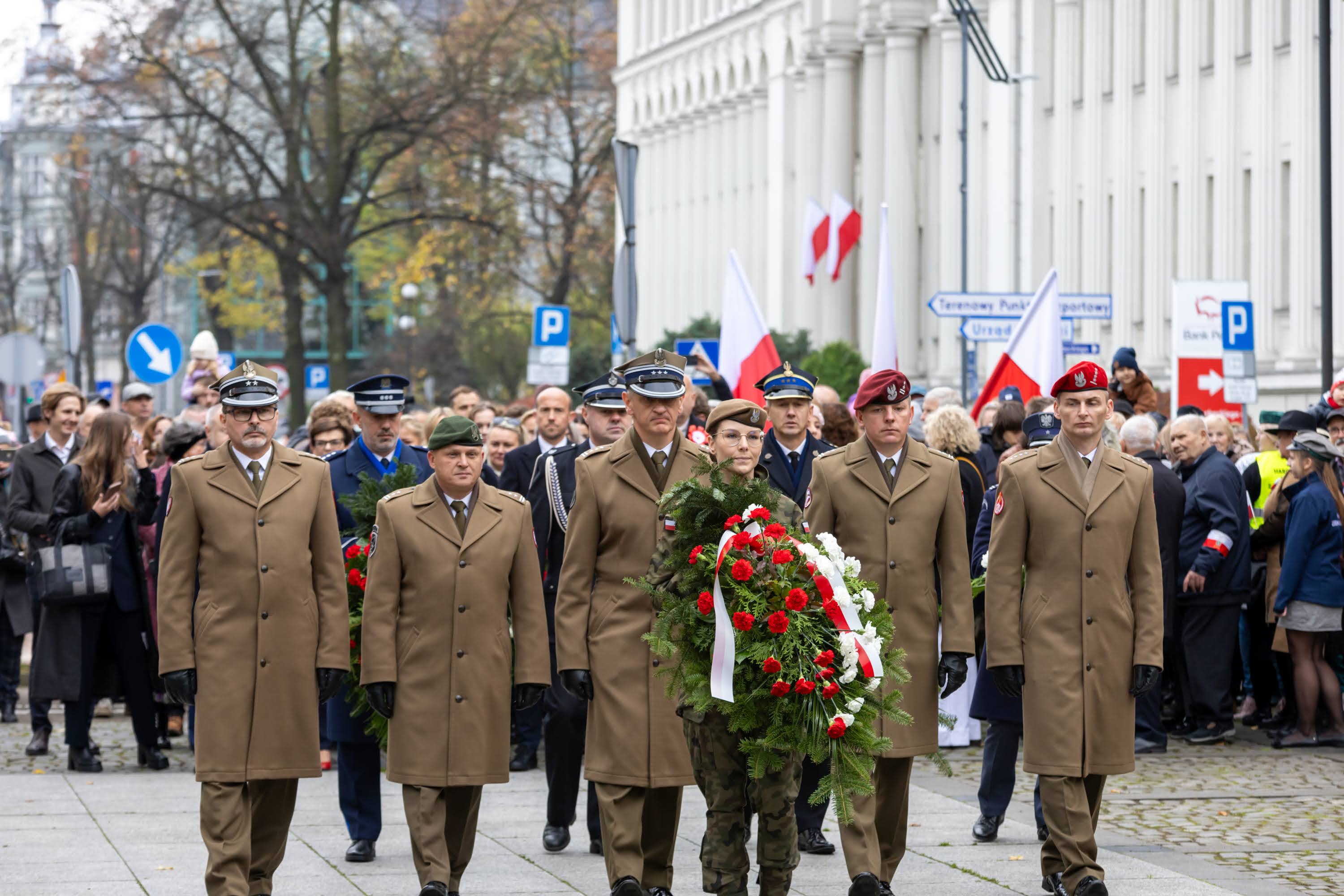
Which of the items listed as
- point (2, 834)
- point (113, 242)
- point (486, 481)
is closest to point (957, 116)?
point (113, 242)

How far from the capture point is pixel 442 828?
9.11 meters

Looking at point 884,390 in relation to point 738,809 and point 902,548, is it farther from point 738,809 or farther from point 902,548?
point 738,809

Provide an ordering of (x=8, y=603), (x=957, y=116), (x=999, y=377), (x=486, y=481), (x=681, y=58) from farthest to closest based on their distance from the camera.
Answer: (x=681, y=58) → (x=957, y=116) → (x=999, y=377) → (x=8, y=603) → (x=486, y=481)

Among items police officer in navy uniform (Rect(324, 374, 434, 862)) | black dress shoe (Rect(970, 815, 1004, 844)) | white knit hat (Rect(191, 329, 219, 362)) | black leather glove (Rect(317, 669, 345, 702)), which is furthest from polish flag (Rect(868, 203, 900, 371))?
black leather glove (Rect(317, 669, 345, 702))

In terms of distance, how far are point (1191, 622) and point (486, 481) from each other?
198 inches

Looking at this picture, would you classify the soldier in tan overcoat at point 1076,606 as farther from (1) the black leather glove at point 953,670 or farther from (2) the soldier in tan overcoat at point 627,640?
(2) the soldier in tan overcoat at point 627,640

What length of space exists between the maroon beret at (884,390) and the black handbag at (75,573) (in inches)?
242

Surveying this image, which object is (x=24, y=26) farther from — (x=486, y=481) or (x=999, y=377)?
(x=486, y=481)

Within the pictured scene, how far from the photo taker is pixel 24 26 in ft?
130

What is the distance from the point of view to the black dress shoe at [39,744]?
48.9 ft

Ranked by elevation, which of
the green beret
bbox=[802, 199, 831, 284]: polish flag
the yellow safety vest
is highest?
bbox=[802, 199, 831, 284]: polish flag

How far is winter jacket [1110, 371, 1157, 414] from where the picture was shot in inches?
682

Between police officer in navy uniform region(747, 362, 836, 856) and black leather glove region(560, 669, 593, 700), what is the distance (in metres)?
2.09

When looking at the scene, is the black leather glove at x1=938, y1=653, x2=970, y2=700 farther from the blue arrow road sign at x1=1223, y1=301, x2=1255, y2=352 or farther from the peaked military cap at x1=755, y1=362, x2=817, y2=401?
the blue arrow road sign at x1=1223, y1=301, x2=1255, y2=352
